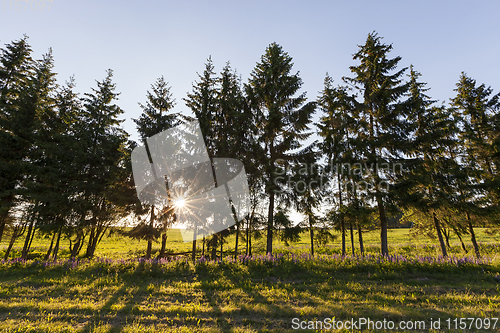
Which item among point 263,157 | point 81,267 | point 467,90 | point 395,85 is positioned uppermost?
point 467,90

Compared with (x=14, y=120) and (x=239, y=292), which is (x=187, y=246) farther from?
(x=239, y=292)

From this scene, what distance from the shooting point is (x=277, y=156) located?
13.9 meters

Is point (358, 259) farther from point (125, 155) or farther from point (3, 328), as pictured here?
point (125, 155)

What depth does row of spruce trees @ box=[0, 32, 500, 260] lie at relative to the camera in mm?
12977

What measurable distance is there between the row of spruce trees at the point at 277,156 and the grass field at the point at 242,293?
2.69m

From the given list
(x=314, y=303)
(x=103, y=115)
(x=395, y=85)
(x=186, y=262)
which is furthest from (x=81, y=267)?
(x=395, y=85)

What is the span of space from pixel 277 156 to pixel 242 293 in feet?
27.4

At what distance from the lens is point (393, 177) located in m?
13.2

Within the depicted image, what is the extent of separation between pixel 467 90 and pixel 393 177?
34.9 ft

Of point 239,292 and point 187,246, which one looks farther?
point 187,246

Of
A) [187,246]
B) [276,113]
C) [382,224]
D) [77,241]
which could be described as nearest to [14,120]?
[77,241]

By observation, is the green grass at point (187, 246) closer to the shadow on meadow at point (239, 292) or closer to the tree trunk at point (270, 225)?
the tree trunk at point (270, 225)

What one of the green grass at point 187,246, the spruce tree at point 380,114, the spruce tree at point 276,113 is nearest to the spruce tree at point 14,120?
the green grass at point 187,246

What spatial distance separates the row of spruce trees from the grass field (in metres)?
2.69
